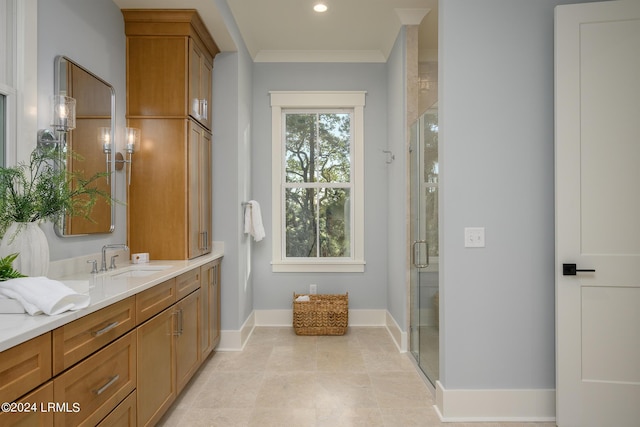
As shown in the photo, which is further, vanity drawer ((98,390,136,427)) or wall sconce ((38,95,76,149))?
wall sconce ((38,95,76,149))

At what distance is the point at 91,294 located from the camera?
1621 millimetres

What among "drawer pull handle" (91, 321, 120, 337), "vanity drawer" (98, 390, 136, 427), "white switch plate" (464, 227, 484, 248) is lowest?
"vanity drawer" (98, 390, 136, 427)

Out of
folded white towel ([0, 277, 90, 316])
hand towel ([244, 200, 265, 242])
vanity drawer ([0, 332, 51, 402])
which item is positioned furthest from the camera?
hand towel ([244, 200, 265, 242])

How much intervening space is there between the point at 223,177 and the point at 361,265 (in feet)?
5.79

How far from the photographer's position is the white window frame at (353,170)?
13.8 ft

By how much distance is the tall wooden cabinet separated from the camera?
9.42 feet

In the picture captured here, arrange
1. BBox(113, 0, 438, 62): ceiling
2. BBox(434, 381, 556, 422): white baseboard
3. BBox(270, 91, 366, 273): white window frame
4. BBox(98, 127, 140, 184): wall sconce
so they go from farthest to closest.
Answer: BBox(270, 91, 366, 273): white window frame → BBox(113, 0, 438, 62): ceiling → BBox(98, 127, 140, 184): wall sconce → BBox(434, 381, 556, 422): white baseboard

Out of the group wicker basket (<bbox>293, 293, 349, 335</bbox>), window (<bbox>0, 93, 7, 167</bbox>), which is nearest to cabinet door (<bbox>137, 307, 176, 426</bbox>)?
window (<bbox>0, 93, 7, 167</bbox>)

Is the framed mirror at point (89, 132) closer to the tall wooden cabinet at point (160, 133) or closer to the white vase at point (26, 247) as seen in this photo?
the tall wooden cabinet at point (160, 133)

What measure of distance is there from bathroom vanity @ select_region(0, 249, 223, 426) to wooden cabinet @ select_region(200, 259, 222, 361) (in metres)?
0.06

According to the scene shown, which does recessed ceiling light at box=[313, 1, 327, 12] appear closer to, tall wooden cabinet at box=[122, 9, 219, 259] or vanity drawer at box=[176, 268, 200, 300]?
tall wooden cabinet at box=[122, 9, 219, 259]

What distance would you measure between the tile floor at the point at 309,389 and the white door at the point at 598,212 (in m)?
0.41

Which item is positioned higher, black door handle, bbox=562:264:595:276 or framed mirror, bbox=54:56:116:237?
framed mirror, bbox=54:56:116:237

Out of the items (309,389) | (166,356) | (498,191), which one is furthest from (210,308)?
(498,191)
